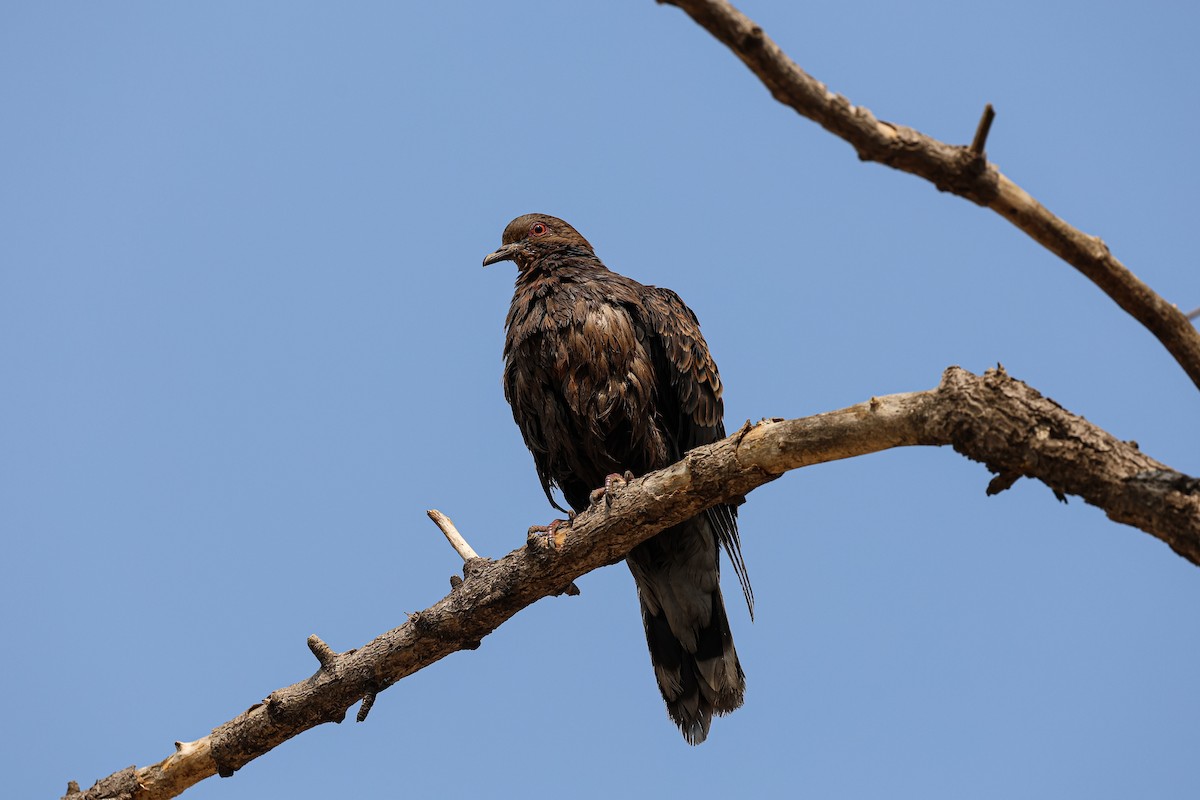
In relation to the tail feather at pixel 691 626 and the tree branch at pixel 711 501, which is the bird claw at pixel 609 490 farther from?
the tail feather at pixel 691 626

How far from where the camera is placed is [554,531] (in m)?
5.20

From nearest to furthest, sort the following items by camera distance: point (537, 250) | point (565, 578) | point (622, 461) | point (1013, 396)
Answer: point (1013, 396), point (565, 578), point (622, 461), point (537, 250)

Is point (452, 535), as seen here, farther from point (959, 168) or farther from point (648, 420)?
point (959, 168)

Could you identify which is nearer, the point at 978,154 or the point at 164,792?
the point at 978,154

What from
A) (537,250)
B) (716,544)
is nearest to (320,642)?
(716,544)

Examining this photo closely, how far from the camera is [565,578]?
207 inches

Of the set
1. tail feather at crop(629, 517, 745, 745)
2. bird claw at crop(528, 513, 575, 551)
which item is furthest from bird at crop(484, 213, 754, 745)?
bird claw at crop(528, 513, 575, 551)

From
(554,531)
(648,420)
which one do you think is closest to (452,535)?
(554,531)

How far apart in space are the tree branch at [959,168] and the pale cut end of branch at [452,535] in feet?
9.67

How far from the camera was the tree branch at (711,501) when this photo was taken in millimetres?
3496

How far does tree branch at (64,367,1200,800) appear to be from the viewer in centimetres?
350

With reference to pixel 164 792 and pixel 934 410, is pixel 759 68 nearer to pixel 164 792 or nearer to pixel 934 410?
pixel 934 410

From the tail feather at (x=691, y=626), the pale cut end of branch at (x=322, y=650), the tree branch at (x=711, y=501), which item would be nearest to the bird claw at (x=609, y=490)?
the tree branch at (x=711, y=501)

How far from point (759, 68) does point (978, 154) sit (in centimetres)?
71
